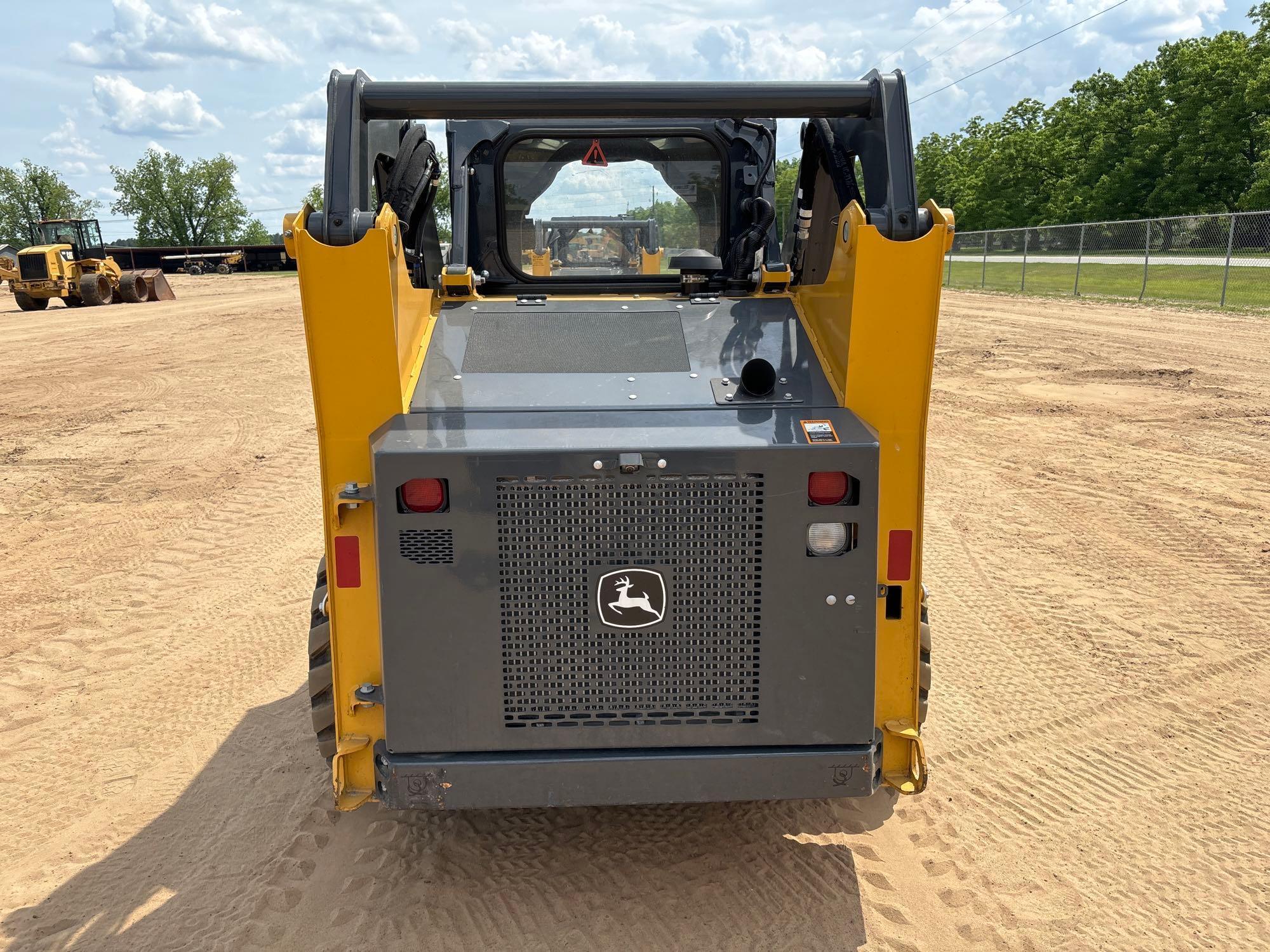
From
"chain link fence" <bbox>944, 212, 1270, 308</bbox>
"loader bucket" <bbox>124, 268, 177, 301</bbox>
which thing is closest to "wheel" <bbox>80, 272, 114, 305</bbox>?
"loader bucket" <bbox>124, 268, 177, 301</bbox>

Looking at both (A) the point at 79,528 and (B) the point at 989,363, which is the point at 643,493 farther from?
(B) the point at 989,363

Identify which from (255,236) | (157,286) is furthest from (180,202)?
(157,286)

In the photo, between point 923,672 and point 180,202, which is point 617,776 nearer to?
point 923,672

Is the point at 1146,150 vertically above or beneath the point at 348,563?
above

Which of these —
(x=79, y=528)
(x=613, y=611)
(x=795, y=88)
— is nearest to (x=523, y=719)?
(x=613, y=611)

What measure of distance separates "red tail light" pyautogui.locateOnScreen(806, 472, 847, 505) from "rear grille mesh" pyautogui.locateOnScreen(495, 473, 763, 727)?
144 mm

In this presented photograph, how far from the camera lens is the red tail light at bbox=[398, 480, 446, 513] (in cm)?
262

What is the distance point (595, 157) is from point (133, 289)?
27150 millimetres

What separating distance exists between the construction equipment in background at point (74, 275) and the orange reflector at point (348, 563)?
27.8 metres

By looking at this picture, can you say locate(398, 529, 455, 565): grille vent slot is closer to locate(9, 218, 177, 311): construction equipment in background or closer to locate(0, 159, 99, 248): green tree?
locate(9, 218, 177, 311): construction equipment in background

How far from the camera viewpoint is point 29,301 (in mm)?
26375

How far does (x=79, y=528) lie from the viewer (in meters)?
7.00

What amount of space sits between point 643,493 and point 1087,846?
198 centimetres

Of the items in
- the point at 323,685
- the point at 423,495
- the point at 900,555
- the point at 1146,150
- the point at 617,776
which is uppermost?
the point at 1146,150
